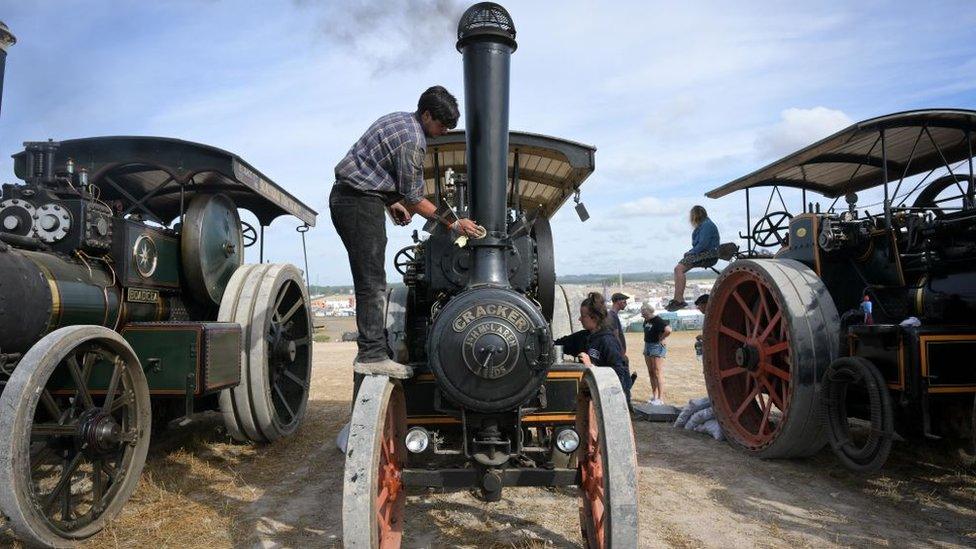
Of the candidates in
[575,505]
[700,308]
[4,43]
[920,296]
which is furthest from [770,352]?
[4,43]

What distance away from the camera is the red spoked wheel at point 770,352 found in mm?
4371

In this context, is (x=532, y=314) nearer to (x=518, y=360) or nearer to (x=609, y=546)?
(x=518, y=360)

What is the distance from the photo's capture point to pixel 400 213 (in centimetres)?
316

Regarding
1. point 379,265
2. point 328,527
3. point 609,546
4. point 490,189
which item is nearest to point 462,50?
point 490,189

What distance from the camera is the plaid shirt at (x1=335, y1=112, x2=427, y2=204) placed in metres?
2.79

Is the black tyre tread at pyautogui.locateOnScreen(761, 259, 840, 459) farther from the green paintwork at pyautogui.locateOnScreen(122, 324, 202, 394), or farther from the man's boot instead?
the green paintwork at pyautogui.locateOnScreen(122, 324, 202, 394)

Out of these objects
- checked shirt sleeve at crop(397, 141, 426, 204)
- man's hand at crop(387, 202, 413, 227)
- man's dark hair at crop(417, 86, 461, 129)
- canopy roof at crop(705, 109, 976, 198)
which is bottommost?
man's hand at crop(387, 202, 413, 227)

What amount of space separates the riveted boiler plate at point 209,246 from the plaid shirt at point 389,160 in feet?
8.55

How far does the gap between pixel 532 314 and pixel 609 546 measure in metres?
0.86

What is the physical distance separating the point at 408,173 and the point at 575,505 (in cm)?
213

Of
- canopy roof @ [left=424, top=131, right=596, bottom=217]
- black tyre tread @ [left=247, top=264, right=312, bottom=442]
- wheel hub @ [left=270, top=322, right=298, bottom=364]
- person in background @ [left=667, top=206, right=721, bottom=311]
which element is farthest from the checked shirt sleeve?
person in background @ [left=667, top=206, right=721, bottom=311]

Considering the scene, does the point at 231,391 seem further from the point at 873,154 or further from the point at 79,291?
the point at 873,154

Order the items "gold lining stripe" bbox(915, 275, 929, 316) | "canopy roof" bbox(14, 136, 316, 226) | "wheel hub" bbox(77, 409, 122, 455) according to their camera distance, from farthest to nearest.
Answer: "canopy roof" bbox(14, 136, 316, 226) < "gold lining stripe" bbox(915, 275, 929, 316) < "wheel hub" bbox(77, 409, 122, 455)

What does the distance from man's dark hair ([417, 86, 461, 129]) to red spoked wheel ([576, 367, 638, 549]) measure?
4.07 feet
